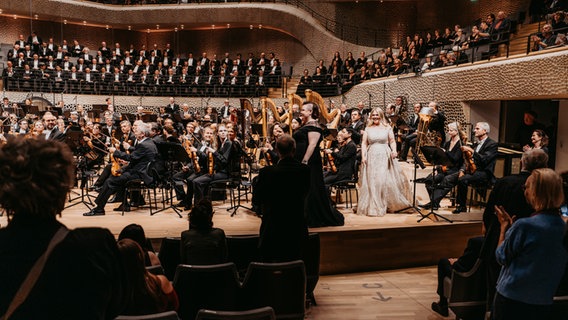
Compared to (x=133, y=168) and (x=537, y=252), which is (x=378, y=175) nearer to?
(x=133, y=168)

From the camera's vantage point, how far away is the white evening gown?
21.7 ft

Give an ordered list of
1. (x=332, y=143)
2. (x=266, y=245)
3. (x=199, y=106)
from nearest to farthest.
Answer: (x=266, y=245) → (x=332, y=143) → (x=199, y=106)

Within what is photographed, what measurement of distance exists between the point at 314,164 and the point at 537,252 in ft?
10.7

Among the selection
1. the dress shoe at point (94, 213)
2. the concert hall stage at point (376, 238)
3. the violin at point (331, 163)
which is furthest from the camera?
the violin at point (331, 163)

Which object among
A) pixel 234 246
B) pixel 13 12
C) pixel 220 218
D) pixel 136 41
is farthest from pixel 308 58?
pixel 234 246

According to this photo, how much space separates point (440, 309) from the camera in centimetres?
417

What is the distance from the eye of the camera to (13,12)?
20.1 metres

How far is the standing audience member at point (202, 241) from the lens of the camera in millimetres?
3367

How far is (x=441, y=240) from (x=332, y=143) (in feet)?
10.2

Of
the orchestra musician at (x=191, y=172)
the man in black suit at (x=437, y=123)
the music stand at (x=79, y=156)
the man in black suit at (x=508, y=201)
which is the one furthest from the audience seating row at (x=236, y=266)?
the man in black suit at (x=437, y=123)

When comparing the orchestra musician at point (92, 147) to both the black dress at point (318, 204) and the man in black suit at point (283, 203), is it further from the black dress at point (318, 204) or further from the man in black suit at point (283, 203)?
the man in black suit at point (283, 203)

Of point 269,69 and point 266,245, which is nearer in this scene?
point 266,245

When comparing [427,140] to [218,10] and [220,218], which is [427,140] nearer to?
[220,218]

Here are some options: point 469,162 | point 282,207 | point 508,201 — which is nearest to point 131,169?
point 282,207
